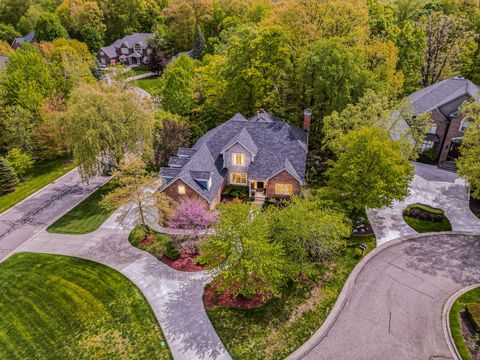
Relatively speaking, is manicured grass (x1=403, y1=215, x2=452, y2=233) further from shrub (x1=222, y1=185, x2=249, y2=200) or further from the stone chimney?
shrub (x1=222, y1=185, x2=249, y2=200)

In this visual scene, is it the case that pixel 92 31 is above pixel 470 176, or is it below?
above

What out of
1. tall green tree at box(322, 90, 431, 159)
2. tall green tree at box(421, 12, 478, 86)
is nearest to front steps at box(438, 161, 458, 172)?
tall green tree at box(322, 90, 431, 159)

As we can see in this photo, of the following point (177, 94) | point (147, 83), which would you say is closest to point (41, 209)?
point (177, 94)

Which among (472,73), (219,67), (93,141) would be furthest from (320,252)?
(472,73)

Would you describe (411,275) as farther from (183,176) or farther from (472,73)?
(472,73)

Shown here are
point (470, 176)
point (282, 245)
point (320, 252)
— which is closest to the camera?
point (282, 245)

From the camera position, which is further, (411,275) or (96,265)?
(96,265)

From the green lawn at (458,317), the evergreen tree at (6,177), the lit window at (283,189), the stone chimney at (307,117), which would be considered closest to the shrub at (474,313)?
the green lawn at (458,317)
